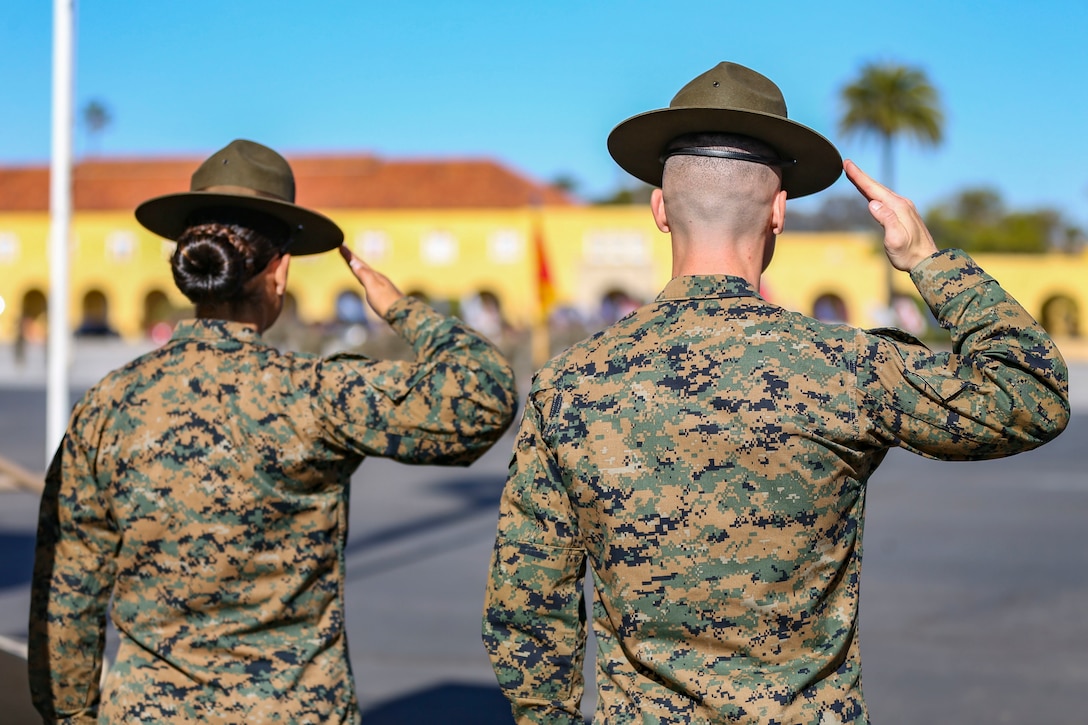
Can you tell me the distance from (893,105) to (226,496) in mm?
58961

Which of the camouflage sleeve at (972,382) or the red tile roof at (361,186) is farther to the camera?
the red tile roof at (361,186)

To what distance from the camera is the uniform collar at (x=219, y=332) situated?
257cm

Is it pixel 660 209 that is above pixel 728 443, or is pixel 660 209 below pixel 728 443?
above

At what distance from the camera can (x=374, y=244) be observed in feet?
196

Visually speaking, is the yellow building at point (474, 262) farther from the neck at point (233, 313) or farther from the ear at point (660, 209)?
the ear at point (660, 209)

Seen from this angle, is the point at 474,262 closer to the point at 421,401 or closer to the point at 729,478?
the point at 421,401

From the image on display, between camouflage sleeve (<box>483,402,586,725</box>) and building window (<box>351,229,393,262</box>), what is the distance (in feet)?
189

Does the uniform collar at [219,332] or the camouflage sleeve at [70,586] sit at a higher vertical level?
the uniform collar at [219,332]

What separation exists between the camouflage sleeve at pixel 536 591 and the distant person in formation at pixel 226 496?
33 cm

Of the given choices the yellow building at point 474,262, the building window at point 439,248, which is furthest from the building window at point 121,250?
the building window at point 439,248

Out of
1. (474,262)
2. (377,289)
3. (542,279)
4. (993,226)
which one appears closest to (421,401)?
(377,289)

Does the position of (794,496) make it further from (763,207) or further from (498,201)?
(498,201)

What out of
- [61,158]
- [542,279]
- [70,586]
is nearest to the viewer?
[70,586]

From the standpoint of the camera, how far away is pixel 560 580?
209 cm
